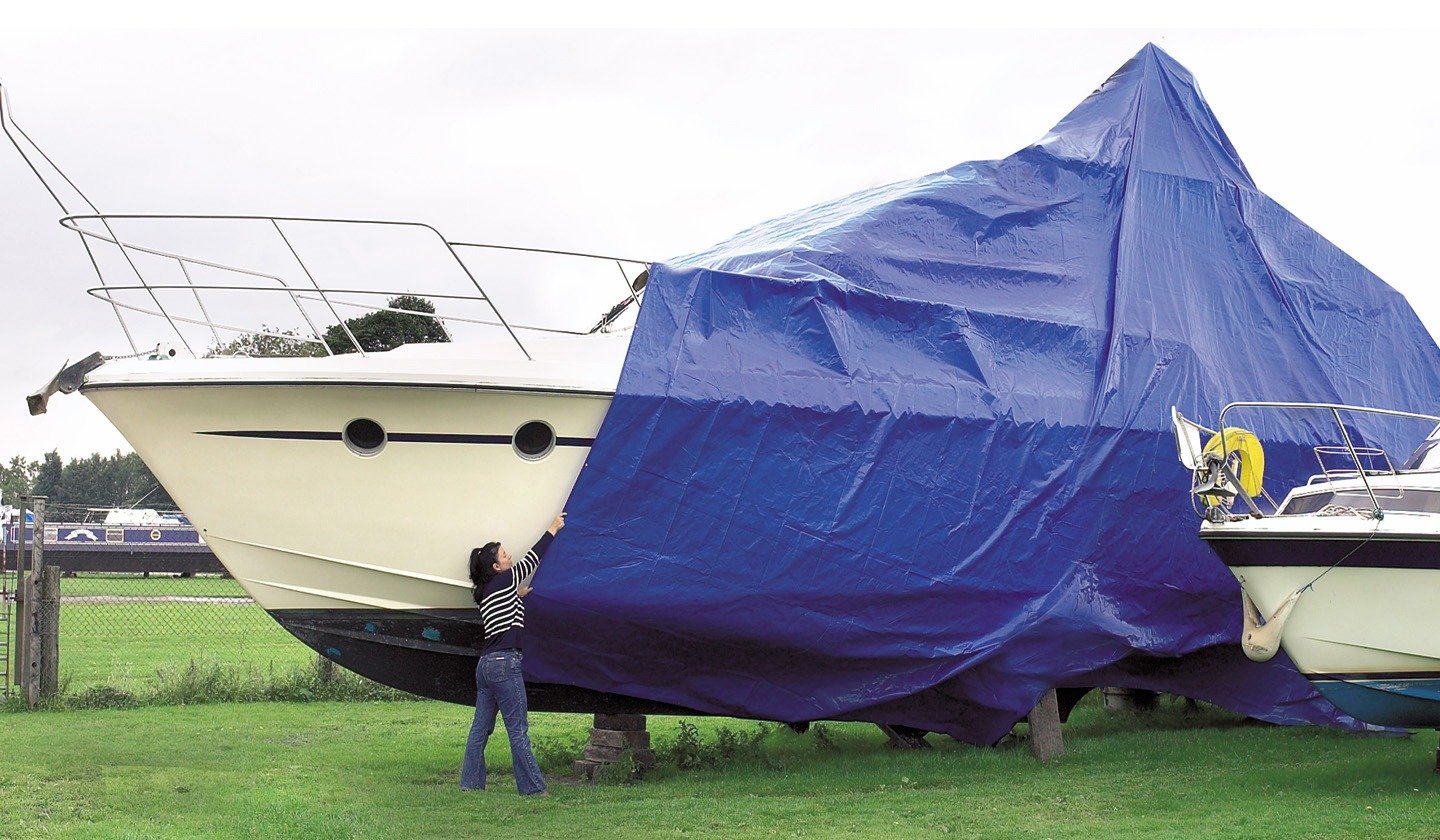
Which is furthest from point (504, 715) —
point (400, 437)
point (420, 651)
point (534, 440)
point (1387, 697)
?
point (1387, 697)

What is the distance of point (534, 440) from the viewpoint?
8.39 metres

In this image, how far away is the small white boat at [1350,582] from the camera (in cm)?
807

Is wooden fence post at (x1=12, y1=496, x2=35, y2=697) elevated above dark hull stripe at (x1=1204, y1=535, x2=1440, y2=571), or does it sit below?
below

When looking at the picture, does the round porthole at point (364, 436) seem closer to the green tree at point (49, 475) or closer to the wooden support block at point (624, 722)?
the wooden support block at point (624, 722)

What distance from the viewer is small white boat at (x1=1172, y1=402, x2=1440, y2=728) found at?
807cm

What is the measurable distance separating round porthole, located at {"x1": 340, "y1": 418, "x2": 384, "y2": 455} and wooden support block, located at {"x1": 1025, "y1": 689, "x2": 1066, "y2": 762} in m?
4.94

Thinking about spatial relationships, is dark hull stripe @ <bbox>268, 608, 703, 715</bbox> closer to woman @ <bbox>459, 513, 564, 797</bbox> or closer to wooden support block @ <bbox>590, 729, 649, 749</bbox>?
wooden support block @ <bbox>590, 729, 649, 749</bbox>

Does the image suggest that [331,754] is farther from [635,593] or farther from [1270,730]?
[1270,730]

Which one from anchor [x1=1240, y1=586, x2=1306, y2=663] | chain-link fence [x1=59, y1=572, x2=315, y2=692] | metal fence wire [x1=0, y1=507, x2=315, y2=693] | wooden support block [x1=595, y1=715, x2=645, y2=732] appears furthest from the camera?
chain-link fence [x1=59, y1=572, x2=315, y2=692]

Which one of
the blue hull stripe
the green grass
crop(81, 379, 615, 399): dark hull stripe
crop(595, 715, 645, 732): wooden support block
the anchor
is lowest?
the green grass

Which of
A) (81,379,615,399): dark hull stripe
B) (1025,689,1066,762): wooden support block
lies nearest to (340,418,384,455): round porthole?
(81,379,615,399): dark hull stripe

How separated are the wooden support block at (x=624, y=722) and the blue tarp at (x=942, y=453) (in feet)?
2.05

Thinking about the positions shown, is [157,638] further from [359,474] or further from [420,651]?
[359,474]

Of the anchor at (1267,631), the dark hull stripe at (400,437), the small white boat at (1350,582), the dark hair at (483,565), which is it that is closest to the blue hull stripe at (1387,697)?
the small white boat at (1350,582)
